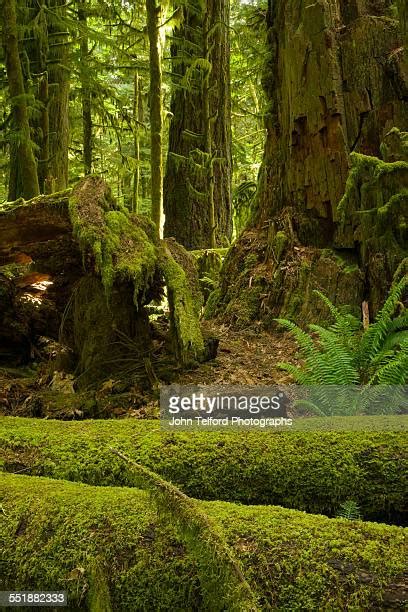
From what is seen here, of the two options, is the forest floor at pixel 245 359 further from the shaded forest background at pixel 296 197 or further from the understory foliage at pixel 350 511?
the understory foliage at pixel 350 511

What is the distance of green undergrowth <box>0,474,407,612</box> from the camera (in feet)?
6.68

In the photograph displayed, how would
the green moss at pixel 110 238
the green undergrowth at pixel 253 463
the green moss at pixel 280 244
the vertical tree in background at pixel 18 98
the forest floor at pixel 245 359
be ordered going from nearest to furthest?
the green undergrowth at pixel 253 463 < the green moss at pixel 110 238 < the forest floor at pixel 245 359 < the green moss at pixel 280 244 < the vertical tree in background at pixel 18 98

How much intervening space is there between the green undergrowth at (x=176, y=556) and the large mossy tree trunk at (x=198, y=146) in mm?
9036

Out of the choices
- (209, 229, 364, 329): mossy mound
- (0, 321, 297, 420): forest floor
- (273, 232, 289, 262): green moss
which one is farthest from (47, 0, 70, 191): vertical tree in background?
(0, 321, 297, 420): forest floor

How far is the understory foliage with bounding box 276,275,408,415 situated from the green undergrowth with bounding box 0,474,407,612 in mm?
1694

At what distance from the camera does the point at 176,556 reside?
7.24 ft

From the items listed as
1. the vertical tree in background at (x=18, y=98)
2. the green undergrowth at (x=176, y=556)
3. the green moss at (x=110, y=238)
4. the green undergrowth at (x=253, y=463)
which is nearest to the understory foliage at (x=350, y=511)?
the green undergrowth at (x=253, y=463)

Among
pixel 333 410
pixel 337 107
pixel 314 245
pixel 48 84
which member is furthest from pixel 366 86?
pixel 48 84

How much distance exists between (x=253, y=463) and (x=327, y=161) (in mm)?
4375

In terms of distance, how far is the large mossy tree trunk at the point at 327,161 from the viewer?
232 inches

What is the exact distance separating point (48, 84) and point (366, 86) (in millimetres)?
7110

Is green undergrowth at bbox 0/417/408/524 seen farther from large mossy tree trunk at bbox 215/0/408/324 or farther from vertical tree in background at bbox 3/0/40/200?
vertical tree in background at bbox 3/0/40/200

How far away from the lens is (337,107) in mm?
6285

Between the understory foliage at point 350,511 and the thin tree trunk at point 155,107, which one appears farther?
the thin tree trunk at point 155,107
